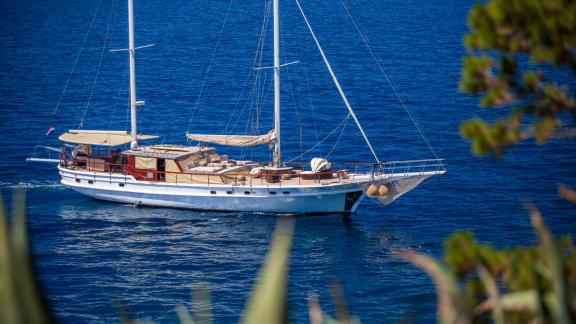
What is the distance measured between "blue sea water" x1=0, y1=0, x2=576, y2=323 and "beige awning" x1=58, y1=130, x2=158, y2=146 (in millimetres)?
3360

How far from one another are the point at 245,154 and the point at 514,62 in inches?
2015

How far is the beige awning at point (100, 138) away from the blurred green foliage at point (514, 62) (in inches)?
1625

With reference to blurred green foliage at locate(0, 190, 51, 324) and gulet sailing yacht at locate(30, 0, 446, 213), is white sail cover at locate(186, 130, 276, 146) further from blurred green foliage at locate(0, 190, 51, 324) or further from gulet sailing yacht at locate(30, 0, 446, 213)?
blurred green foliage at locate(0, 190, 51, 324)

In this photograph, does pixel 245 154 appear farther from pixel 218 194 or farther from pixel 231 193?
pixel 231 193

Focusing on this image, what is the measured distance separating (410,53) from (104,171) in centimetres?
5733

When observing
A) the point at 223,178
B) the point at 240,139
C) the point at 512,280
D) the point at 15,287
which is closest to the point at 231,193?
the point at 223,178

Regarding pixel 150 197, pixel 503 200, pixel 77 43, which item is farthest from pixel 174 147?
pixel 77 43

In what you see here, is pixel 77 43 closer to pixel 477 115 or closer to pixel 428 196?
pixel 477 115

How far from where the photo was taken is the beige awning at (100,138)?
58.0m

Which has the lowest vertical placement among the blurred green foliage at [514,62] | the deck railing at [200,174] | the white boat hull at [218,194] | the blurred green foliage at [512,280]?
the white boat hull at [218,194]

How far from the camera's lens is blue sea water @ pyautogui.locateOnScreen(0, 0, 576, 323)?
144 feet

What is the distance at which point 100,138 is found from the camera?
58.6 metres

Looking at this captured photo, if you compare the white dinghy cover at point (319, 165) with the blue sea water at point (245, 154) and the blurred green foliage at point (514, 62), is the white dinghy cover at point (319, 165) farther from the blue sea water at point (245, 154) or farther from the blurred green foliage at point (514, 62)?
the blurred green foliage at point (514, 62)

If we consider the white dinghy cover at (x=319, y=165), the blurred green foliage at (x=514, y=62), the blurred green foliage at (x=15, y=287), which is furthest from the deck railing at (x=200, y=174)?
the blurred green foliage at (x=15, y=287)
